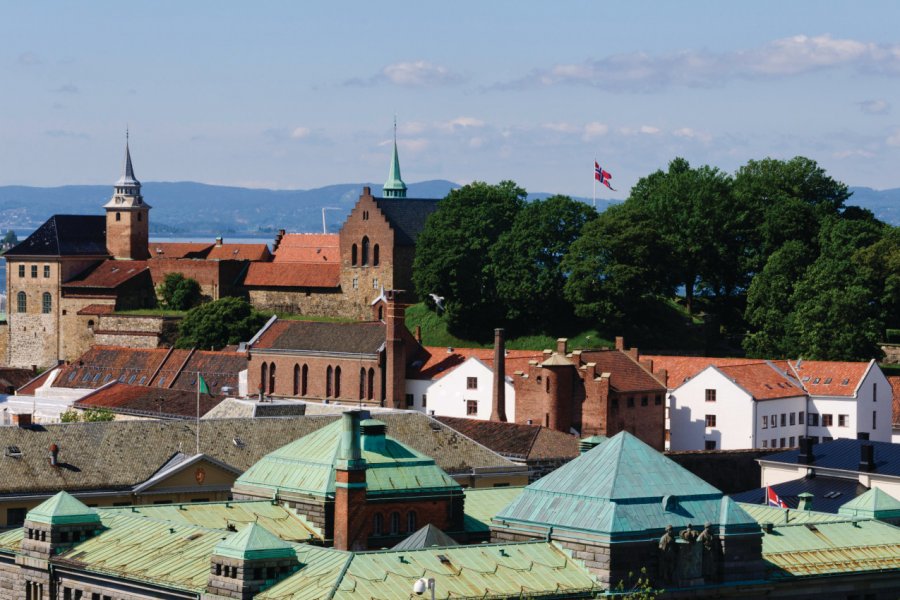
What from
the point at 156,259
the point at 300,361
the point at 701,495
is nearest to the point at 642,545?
the point at 701,495

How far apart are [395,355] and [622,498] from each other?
2701 inches

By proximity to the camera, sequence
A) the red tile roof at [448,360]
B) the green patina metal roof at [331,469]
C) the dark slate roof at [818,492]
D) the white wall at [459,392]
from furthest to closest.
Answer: the red tile roof at [448,360] < the white wall at [459,392] < the dark slate roof at [818,492] < the green patina metal roof at [331,469]

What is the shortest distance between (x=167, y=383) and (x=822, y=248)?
147ft

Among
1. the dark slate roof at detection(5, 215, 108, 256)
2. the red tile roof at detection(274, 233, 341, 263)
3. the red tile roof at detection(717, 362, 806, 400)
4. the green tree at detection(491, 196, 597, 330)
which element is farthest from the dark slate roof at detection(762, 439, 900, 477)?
the dark slate roof at detection(5, 215, 108, 256)

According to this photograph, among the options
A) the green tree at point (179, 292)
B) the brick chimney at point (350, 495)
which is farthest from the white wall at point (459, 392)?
the brick chimney at point (350, 495)

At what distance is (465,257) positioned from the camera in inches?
5822

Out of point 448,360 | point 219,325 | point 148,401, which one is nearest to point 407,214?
point 219,325

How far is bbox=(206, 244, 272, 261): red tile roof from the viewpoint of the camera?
190 m

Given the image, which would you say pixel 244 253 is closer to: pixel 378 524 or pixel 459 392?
pixel 459 392

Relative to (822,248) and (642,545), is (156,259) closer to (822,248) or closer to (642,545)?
(822,248)

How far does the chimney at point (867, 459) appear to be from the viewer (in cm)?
9438

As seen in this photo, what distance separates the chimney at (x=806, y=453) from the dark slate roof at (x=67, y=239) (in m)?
91.2

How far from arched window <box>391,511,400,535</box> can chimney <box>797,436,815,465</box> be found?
35933 mm

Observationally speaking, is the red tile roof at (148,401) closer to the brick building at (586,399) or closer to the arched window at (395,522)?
the brick building at (586,399)
